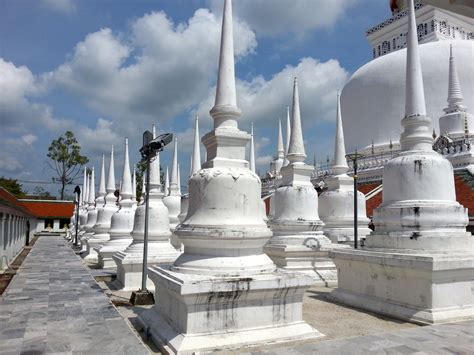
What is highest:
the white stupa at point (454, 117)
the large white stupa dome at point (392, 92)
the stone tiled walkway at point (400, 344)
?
the large white stupa dome at point (392, 92)

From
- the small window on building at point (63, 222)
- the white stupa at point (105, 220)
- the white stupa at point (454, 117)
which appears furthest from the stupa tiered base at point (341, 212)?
the small window on building at point (63, 222)

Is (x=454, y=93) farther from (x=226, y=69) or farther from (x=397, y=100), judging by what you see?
(x=226, y=69)

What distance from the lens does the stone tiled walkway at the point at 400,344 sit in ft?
16.0

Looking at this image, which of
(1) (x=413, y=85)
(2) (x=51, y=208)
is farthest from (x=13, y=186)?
(1) (x=413, y=85)

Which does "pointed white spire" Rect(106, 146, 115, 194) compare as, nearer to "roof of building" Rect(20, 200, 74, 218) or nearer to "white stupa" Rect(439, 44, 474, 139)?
"white stupa" Rect(439, 44, 474, 139)

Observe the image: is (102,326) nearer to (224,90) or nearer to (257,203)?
(257,203)

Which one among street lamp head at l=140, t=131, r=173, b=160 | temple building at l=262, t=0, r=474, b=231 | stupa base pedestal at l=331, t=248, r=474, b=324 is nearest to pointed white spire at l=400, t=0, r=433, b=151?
stupa base pedestal at l=331, t=248, r=474, b=324

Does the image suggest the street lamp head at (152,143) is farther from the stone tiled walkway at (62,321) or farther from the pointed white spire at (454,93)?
the pointed white spire at (454,93)

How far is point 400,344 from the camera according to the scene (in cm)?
515

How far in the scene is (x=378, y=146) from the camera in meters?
28.0

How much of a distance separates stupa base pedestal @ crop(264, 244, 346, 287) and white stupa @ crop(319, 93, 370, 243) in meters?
1.86

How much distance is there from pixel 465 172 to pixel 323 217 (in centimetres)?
772

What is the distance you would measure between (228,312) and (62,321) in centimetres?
320

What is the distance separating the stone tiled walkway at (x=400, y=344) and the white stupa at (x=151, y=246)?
5359mm
